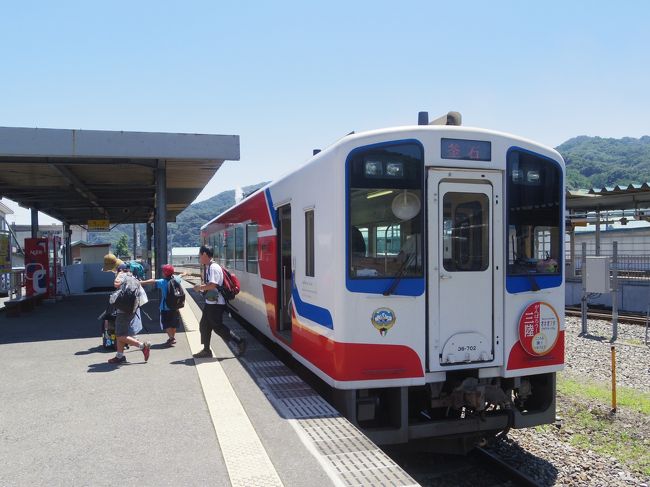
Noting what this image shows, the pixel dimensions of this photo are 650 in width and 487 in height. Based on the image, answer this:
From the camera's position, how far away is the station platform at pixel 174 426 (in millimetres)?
3865

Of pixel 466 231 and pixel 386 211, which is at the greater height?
pixel 386 211

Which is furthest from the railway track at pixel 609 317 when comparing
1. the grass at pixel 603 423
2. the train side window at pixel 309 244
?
the train side window at pixel 309 244

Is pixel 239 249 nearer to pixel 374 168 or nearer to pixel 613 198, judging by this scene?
pixel 374 168

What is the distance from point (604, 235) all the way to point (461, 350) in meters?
24.6

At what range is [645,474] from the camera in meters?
5.60

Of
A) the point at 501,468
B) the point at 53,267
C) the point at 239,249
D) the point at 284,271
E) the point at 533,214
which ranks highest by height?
the point at 533,214

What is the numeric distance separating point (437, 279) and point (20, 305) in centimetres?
1195

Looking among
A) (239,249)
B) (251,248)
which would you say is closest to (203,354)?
(251,248)

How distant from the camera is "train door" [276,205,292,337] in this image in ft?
24.3

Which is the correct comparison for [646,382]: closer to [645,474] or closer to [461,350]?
[645,474]

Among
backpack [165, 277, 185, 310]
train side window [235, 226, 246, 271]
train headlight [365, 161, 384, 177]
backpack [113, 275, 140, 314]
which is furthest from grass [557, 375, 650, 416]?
backpack [113, 275, 140, 314]

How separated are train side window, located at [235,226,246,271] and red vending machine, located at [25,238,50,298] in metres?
7.66

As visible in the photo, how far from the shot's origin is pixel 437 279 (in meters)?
5.16

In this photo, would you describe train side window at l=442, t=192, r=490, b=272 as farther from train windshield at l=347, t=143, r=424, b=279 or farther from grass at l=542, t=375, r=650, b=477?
grass at l=542, t=375, r=650, b=477
